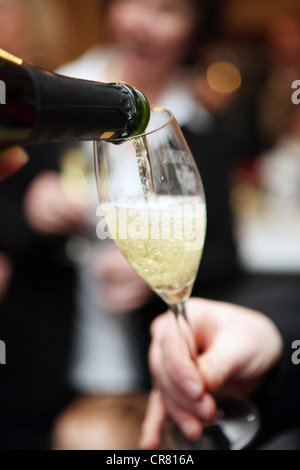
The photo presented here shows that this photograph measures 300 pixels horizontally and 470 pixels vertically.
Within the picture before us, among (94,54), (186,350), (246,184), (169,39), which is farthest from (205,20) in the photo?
(186,350)

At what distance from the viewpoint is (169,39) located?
128 centimetres

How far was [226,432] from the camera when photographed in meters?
0.64

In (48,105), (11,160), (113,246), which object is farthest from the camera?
(113,246)

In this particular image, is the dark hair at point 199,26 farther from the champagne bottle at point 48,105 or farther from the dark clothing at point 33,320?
the champagne bottle at point 48,105

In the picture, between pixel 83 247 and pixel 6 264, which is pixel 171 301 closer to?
pixel 83 247

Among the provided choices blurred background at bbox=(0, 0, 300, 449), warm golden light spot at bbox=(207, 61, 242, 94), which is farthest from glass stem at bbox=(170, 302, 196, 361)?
warm golden light spot at bbox=(207, 61, 242, 94)

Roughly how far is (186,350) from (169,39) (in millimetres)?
977

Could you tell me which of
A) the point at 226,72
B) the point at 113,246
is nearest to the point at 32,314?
the point at 113,246

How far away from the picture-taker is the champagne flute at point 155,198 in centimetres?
54

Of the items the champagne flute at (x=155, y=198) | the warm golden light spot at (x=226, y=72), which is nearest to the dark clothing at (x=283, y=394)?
the champagne flute at (x=155, y=198)

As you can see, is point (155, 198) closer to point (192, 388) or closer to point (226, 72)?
point (192, 388)

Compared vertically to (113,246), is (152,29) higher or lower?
higher

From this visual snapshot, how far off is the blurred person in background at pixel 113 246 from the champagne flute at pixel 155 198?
612mm

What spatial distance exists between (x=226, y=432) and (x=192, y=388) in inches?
4.9
